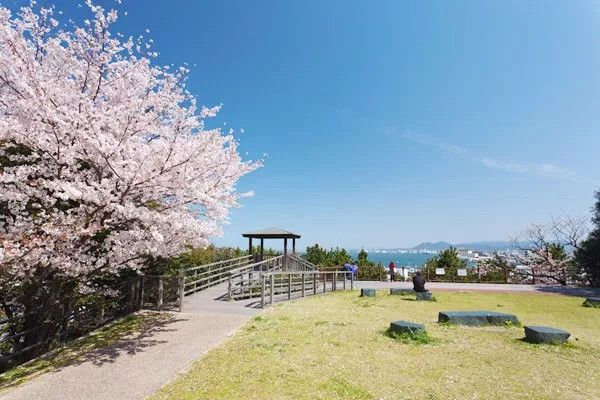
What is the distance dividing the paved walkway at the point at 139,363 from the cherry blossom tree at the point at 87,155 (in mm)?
2103

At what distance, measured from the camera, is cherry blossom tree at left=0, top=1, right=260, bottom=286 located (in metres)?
7.68

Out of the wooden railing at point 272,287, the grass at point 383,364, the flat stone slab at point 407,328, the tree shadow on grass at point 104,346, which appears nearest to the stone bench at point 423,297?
the grass at point 383,364

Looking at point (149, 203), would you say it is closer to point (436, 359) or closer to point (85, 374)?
point (85, 374)

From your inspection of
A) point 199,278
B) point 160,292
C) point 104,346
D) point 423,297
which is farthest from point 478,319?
point 199,278

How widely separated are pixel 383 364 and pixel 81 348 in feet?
23.3

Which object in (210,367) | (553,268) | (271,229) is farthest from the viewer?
(553,268)

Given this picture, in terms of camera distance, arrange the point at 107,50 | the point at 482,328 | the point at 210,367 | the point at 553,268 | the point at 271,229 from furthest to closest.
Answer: the point at 553,268 < the point at 271,229 < the point at 482,328 < the point at 107,50 < the point at 210,367

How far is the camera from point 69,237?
7461mm

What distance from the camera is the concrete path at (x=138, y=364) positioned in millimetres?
6227

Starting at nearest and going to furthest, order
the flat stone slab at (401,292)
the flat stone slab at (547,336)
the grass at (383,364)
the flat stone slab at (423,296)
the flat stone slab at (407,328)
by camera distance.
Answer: the grass at (383,364), the flat stone slab at (547,336), the flat stone slab at (407,328), the flat stone slab at (423,296), the flat stone slab at (401,292)

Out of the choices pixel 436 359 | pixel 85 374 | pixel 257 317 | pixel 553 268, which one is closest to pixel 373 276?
pixel 553 268

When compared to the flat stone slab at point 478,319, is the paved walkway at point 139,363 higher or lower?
lower

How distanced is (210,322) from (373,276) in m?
20.2

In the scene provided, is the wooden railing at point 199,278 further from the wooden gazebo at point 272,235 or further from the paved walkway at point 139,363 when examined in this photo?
the wooden gazebo at point 272,235
